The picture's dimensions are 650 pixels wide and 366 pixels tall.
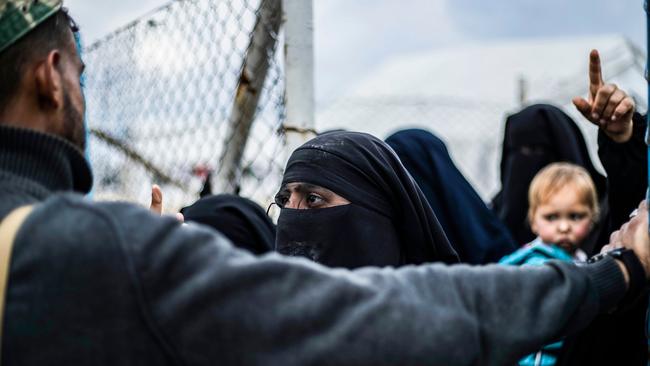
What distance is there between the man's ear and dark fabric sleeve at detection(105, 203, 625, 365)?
0.32m

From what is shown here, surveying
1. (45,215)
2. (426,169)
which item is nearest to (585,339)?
(426,169)

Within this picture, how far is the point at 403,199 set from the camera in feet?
8.12

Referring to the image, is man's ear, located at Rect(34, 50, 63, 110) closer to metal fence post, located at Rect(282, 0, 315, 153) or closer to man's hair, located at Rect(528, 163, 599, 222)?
metal fence post, located at Rect(282, 0, 315, 153)

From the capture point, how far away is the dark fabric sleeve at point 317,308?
Result: 136 cm

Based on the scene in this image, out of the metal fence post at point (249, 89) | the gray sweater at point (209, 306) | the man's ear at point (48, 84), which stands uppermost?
the man's ear at point (48, 84)

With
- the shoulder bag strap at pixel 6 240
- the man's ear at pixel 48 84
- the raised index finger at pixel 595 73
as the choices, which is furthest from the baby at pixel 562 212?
the shoulder bag strap at pixel 6 240

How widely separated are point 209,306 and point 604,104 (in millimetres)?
1245

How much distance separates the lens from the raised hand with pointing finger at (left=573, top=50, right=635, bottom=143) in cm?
218

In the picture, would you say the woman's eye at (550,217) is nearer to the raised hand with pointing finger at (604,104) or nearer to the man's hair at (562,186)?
the man's hair at (562,186)

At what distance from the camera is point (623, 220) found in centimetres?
263

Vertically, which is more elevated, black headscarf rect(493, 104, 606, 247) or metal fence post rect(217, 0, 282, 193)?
metal fence post rect(217, 0, 282, 193)

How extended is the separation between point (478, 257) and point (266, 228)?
917mm

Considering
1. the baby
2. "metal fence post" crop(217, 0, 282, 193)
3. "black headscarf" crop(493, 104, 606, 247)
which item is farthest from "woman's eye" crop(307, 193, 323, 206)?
"black headscarf" crop(493, 104, 606, 247)

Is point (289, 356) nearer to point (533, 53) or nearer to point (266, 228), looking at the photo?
→ point (266, 228)
